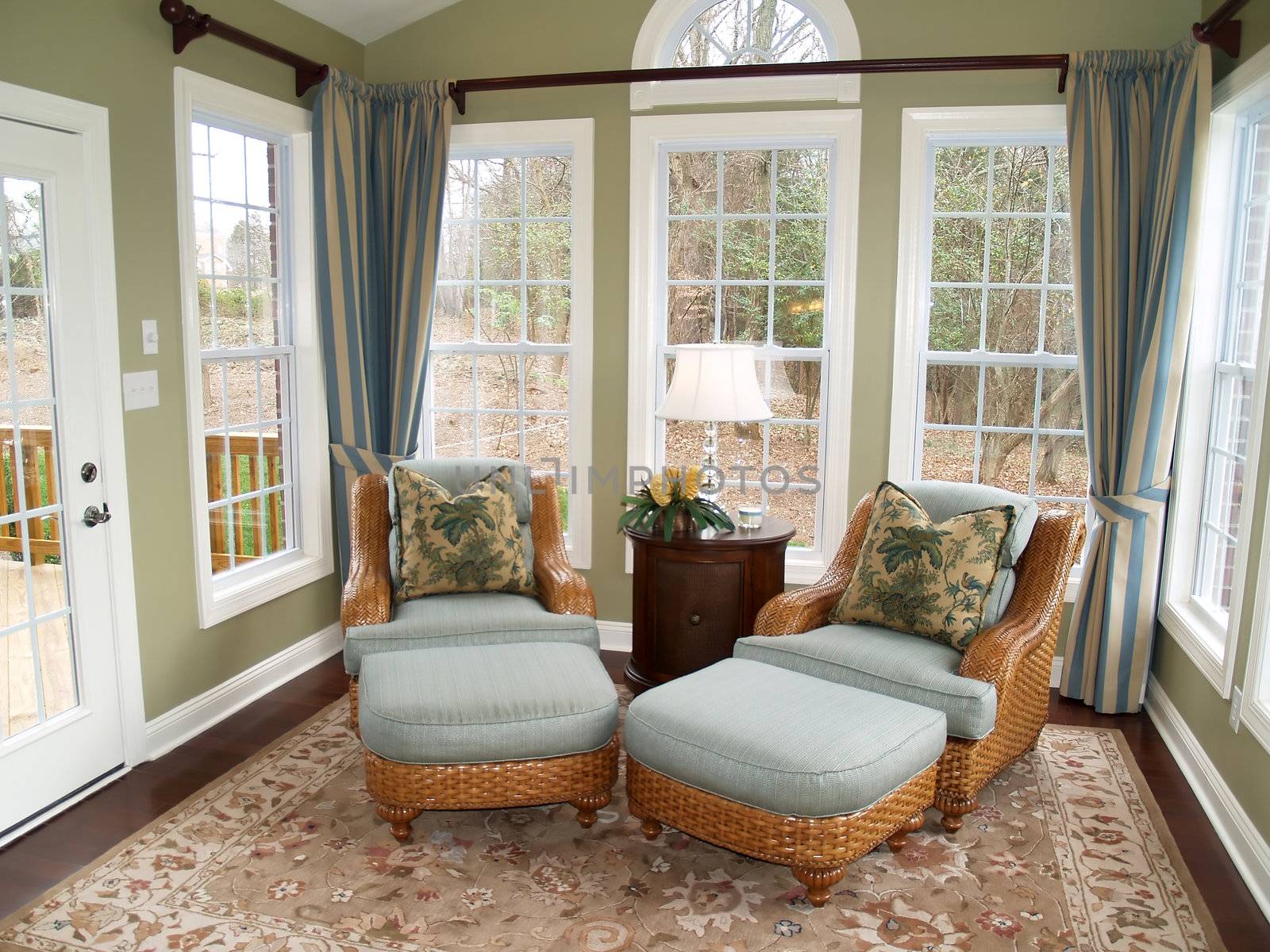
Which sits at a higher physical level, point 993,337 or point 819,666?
point 993,337

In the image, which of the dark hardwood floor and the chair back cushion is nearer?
the dark hardwood floor

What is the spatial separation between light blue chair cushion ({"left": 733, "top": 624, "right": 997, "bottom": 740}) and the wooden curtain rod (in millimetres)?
2161

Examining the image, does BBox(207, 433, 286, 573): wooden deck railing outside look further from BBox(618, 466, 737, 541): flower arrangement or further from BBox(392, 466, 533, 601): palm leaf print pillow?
BBox(618, 466, 737, 541): flower arrangement

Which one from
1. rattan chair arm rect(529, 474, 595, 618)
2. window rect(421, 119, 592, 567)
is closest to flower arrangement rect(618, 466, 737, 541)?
rattan chair arm rect(529, 474, 595, 618)

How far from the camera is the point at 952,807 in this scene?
2986 mm

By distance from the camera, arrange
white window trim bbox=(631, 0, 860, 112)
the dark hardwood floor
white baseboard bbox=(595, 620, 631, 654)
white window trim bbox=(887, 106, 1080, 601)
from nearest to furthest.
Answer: the dark hardwood floor → white window trim bbox=(887, 106, 1080, 601) → white window trim bbox=(631, 0, 860, 112) → white baseboard bbox=(595, 620, 631, 654)

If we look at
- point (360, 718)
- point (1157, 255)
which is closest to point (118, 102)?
point (360, 718)

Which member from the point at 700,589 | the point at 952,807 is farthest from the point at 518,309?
the point at 952,807

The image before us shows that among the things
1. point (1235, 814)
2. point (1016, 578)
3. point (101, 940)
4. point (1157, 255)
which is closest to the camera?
point (101, 940)

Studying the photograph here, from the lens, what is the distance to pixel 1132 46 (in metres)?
3.87

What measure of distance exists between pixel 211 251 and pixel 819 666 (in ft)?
8.74

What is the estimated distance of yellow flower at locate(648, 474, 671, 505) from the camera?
386 centimetres

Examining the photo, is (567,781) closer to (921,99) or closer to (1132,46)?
(921,99)

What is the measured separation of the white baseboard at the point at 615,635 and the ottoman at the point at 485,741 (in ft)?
5.43
